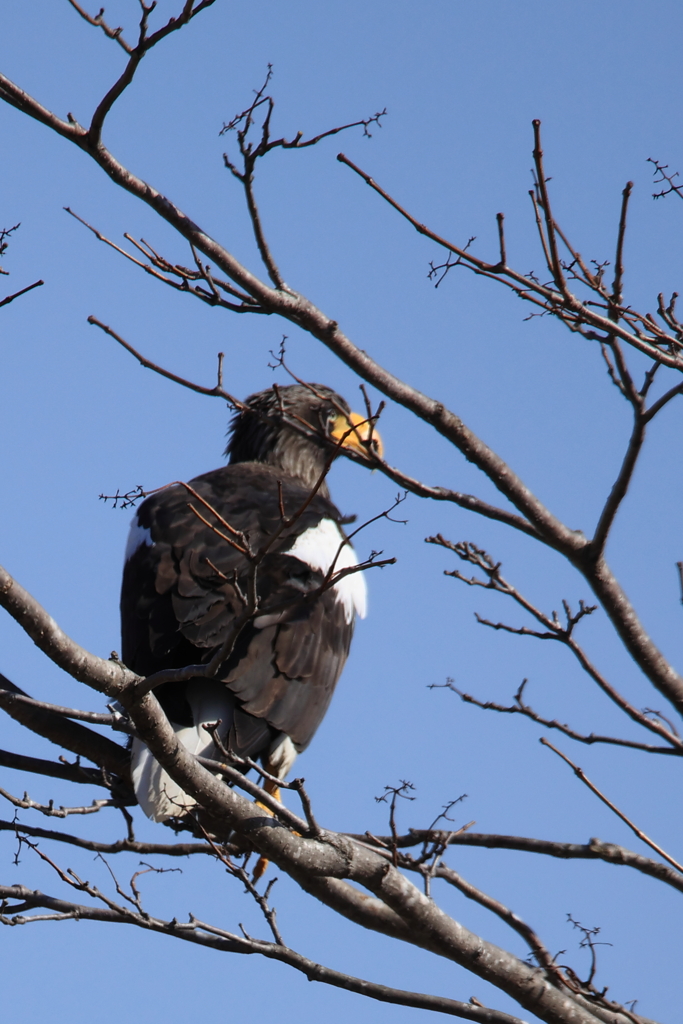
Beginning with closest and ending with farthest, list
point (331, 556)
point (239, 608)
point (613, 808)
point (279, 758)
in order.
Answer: point (613, 808)
point (239, 608)
point (279, 758)
point (331, 556)

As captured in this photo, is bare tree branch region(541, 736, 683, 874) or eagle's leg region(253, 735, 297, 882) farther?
eagle's leg region(253, 735, 297, 882)

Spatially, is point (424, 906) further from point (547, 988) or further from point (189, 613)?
point (189, 613)

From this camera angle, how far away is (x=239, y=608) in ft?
11.7

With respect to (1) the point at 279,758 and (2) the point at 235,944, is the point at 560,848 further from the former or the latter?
(1) the point at 279,758

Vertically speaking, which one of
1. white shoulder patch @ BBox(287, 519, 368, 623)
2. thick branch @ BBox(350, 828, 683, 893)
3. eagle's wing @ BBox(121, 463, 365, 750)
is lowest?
thick branch @ BBox(350, 828, 683, 893)

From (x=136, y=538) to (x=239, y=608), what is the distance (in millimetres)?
1053

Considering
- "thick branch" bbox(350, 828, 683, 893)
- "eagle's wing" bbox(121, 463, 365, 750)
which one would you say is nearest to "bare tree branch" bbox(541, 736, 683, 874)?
"thick branch" bbox(350, 828, 683, 893)

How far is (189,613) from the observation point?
3.83 metres

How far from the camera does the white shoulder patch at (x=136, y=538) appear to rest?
436 cm

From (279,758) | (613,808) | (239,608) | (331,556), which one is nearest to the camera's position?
(613,808)

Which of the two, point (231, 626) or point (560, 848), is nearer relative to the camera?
point (560, 848)

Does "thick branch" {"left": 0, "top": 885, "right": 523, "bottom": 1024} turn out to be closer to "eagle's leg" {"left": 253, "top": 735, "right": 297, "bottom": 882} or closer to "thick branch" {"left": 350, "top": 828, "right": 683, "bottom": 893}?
"thick branch" {"left": 350, "top": 828, "right": 683, "bottom": 893}

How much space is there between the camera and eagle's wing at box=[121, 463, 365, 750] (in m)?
3.81

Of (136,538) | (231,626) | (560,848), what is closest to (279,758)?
(231,626)
